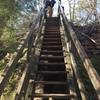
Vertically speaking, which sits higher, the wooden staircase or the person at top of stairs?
the person at top of stairs

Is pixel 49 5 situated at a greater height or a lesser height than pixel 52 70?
greater

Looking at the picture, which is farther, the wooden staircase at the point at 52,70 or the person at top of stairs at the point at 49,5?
the person at top of stairs at the point at 49,5

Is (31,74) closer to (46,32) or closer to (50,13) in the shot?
(46,32)

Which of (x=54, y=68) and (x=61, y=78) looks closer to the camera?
(x=61, y=78)

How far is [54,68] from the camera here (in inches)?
327

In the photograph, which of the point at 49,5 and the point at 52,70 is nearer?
the point at 52,70

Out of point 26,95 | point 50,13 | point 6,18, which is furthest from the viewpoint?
point 50,13

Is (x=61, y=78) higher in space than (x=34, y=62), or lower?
lower

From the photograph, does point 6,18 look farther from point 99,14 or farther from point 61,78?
point 61,78

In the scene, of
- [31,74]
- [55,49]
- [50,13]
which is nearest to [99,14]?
[50,13]

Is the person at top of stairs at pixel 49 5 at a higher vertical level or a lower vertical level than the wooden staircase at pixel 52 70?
higher

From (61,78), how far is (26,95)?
6.81 feet

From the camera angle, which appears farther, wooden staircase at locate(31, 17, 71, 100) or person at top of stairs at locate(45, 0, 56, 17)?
person at top of stairs at locate(45, 0, 56, 17)

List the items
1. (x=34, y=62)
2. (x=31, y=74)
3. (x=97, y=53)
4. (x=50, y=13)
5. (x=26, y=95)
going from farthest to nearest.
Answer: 1. (x=50, y=13)
2. (x=97, y=53)
3. (x=34, y=62)
4. (x=31, y=74)
5. (x=26, y=95)
